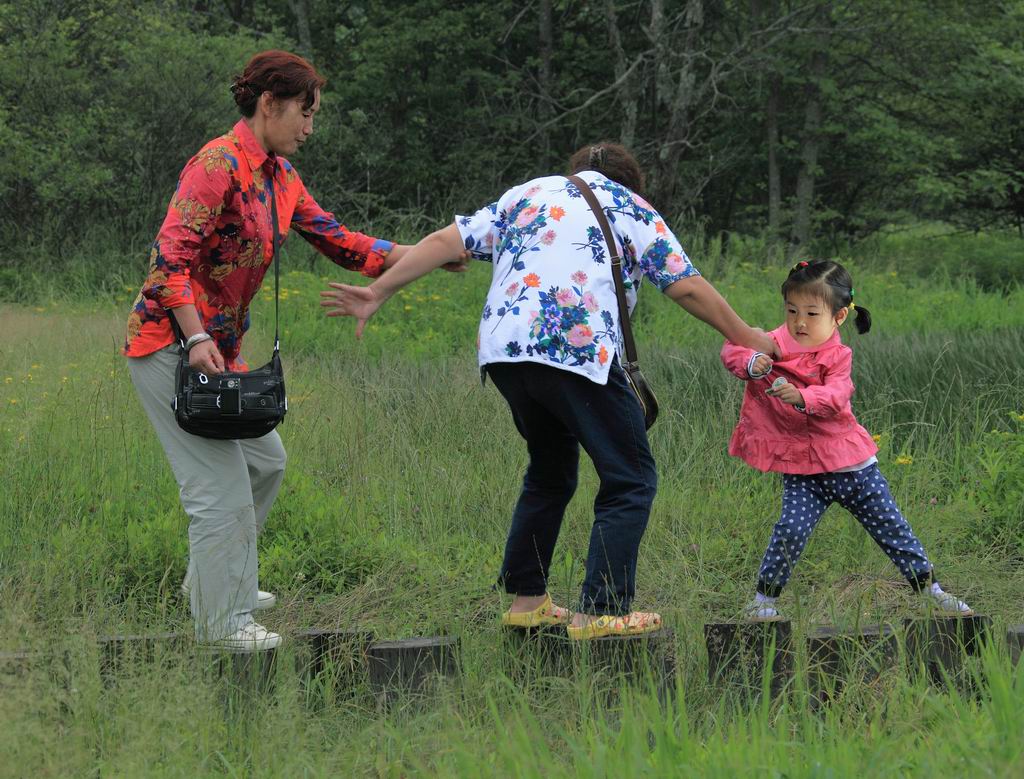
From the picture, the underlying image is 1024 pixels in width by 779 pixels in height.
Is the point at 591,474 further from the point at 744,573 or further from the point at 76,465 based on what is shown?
the point at 76,465

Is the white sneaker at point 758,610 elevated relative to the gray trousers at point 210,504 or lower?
lower

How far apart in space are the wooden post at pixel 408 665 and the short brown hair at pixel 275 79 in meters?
1.77

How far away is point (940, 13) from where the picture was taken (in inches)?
734

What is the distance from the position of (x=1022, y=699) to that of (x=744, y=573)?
6.68 feet

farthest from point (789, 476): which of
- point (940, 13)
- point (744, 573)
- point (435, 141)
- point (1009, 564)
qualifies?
point (435, 141)

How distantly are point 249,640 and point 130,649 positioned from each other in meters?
0.36

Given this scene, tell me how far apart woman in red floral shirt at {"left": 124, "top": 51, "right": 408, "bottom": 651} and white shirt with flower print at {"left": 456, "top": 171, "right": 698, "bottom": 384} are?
0.80m

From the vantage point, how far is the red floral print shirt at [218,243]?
3695 millimetres

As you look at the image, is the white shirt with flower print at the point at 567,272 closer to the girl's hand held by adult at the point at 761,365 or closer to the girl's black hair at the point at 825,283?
the girl's hand held by adult at the point at 761,365

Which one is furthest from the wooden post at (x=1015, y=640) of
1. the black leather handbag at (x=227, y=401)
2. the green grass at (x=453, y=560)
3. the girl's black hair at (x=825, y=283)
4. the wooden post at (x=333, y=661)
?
the black leather handbag at (x=227, y=401)

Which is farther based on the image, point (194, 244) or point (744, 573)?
point (744, 573)

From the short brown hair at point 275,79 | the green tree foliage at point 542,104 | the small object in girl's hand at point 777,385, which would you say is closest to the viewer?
the short brown hair at point 275,79

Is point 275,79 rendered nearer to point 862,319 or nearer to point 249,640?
point 249,640

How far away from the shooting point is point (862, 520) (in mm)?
4242
